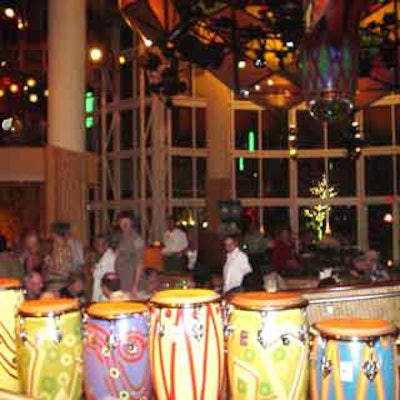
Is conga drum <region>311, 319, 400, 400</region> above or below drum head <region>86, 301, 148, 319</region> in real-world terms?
below

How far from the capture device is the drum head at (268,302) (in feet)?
9.71

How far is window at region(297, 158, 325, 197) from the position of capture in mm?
20219

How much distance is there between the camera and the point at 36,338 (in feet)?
10.4

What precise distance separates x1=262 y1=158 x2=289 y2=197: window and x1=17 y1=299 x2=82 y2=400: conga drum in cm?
1714

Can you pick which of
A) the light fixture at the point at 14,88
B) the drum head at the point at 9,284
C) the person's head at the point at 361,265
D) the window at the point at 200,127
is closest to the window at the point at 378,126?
the window at the point at 200,127

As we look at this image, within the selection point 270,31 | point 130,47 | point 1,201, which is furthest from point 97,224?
point 270,31

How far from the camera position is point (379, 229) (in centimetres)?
2011

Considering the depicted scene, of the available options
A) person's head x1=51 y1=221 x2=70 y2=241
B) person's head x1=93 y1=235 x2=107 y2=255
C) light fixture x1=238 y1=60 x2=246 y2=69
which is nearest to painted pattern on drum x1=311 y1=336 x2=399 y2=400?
person's head x1=51 y1=221 x2=70 y2=241

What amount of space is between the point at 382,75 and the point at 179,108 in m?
8.94

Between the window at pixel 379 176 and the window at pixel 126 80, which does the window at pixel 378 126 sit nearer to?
the window at pixel 379 176

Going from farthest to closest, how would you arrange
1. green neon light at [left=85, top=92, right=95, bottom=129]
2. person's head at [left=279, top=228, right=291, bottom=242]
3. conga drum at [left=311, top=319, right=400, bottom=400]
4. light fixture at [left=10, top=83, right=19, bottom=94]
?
green neon light at [left=85, top=92, right=95, bottom=129] < light fixture at [left=10, top=83, right=19, bottom=94] < person's head at [left=279, top=228, right=291, bottom=242] < conga drum at [left=311, top=319, right=400, bottom=400]

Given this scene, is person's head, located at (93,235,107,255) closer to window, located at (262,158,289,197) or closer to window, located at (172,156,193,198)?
window, located at (172,156,193,198)

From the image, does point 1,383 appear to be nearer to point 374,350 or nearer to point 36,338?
point 36,338

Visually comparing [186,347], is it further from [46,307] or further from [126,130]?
[126,130]
